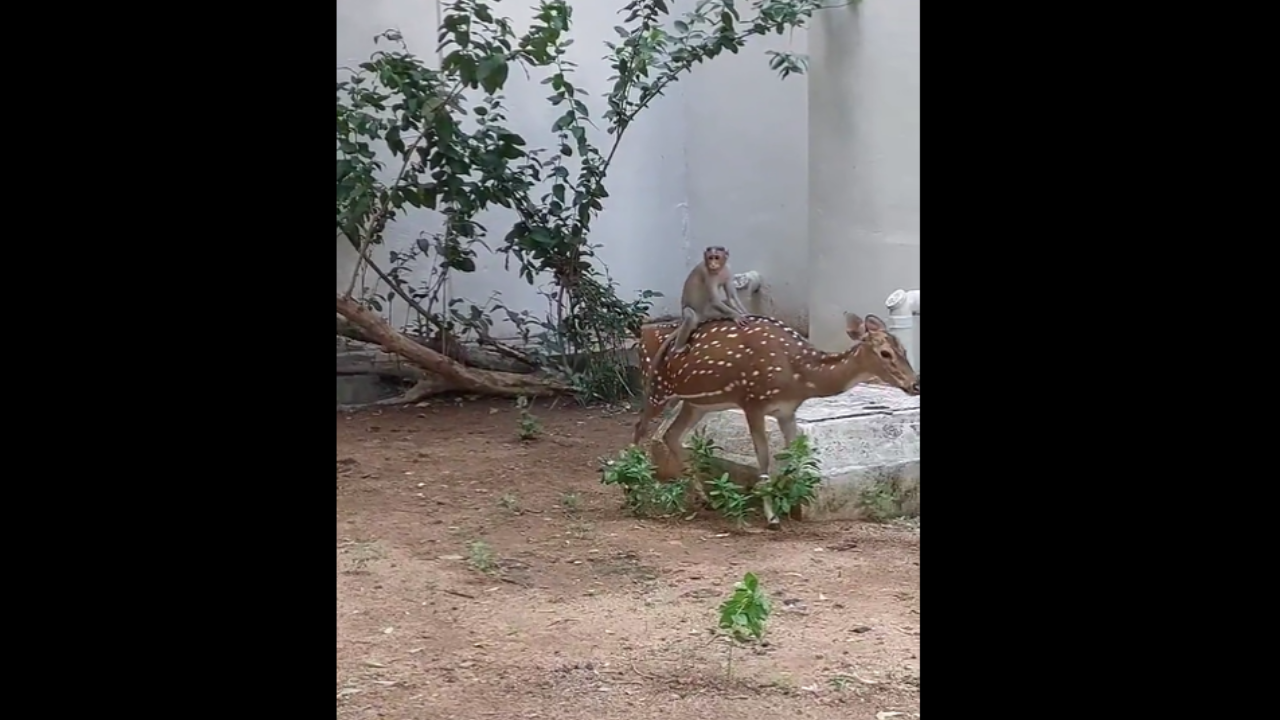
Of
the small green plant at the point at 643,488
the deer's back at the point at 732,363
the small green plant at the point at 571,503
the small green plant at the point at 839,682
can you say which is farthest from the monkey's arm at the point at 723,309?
the small green plant at the point at 839,682

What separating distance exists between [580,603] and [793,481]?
1.03 meters

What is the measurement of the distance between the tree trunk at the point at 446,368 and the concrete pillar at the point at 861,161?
1497 millimetres

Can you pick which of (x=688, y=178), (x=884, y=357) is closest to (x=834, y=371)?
(x=884, y=357)

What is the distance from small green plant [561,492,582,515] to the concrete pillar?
1.63 m

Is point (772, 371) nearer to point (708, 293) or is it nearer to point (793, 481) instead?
point (793, 481)

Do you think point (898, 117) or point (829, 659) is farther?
→ point (898, 117)

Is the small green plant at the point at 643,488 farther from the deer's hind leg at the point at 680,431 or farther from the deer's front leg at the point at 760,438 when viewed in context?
the deer's front leg at the point at 760,438

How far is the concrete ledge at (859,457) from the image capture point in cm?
479

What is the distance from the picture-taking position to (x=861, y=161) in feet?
19.8

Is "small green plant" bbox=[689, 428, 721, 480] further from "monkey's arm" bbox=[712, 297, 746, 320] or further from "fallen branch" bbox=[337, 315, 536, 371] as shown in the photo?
"fallen branch" bbox=[337, 315, 536, 371]
